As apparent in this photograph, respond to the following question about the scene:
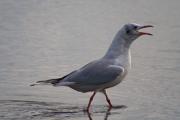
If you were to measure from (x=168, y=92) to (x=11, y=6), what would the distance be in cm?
577

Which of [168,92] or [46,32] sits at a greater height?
[46,32]

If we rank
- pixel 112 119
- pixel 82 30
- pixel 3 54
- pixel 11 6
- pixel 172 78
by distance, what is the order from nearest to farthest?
pixel 112 119 < pixel 172 78 < pixel 3 54 < pixel 82 30 < pixel 11 6

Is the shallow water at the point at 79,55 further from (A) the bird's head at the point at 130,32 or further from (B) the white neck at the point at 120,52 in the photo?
(A) the bird's head at the point at 130,32

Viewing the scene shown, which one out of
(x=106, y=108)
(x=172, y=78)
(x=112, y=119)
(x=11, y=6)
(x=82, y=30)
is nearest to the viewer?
(x=112, y=119)

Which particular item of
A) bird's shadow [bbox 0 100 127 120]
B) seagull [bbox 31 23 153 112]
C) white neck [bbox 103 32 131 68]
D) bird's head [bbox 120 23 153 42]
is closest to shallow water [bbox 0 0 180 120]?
bird's shadow [bbox 0 100 127 120]

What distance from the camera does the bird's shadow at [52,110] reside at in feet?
25.2

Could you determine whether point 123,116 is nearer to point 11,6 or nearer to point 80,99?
point 80,99

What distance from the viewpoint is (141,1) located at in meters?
14.0

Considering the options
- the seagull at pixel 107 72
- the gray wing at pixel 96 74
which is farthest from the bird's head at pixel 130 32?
the gray wing at pixel 96 74

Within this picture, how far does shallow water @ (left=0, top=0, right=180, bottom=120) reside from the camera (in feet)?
26.2

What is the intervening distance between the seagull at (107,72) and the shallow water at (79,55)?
0.26 metres

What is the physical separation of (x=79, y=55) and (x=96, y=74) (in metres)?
2.25

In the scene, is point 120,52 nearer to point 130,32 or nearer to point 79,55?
point 130,32

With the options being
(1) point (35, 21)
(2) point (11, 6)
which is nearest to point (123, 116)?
(1) point (35, 21)
